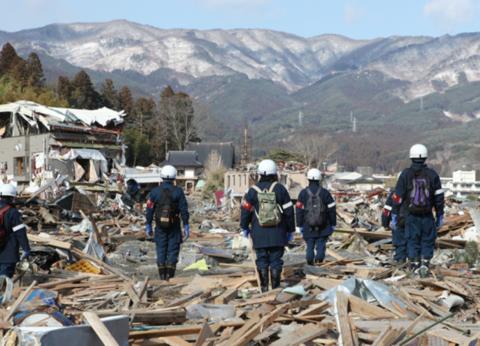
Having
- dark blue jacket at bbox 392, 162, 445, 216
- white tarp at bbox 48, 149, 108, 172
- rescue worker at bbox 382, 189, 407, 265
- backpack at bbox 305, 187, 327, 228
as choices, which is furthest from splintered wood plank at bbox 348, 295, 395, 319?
white tarp at bbox 48, 149, 108, 172

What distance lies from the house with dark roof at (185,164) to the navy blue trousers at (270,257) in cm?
6451

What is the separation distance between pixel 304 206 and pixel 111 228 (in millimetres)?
12139

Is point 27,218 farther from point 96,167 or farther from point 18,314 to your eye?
point 96,167

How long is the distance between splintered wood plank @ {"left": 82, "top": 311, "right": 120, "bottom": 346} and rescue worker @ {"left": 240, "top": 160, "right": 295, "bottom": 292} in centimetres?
396

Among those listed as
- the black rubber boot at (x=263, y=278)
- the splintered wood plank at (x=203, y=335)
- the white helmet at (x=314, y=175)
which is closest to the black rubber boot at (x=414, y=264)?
the black rubber boot at (x=263, y=278)

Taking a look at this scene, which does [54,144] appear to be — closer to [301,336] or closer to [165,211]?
[165,211]

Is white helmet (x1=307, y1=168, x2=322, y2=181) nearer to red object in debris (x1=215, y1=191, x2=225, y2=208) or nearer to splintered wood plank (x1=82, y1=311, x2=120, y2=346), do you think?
splintered wood plank (x1=82, y1=311, x2=120, y2=346)

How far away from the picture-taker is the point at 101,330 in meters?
5.38

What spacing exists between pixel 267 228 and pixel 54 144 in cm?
3122

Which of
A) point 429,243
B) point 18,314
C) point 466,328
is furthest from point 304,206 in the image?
point 18,314

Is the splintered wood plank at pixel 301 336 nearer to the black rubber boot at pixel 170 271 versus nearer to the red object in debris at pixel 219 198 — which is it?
the black rubber boot at pixel 170 271

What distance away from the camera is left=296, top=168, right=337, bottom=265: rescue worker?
12.3 m

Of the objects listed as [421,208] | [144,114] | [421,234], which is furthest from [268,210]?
[144,114]

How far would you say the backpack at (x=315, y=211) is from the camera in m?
12.3
